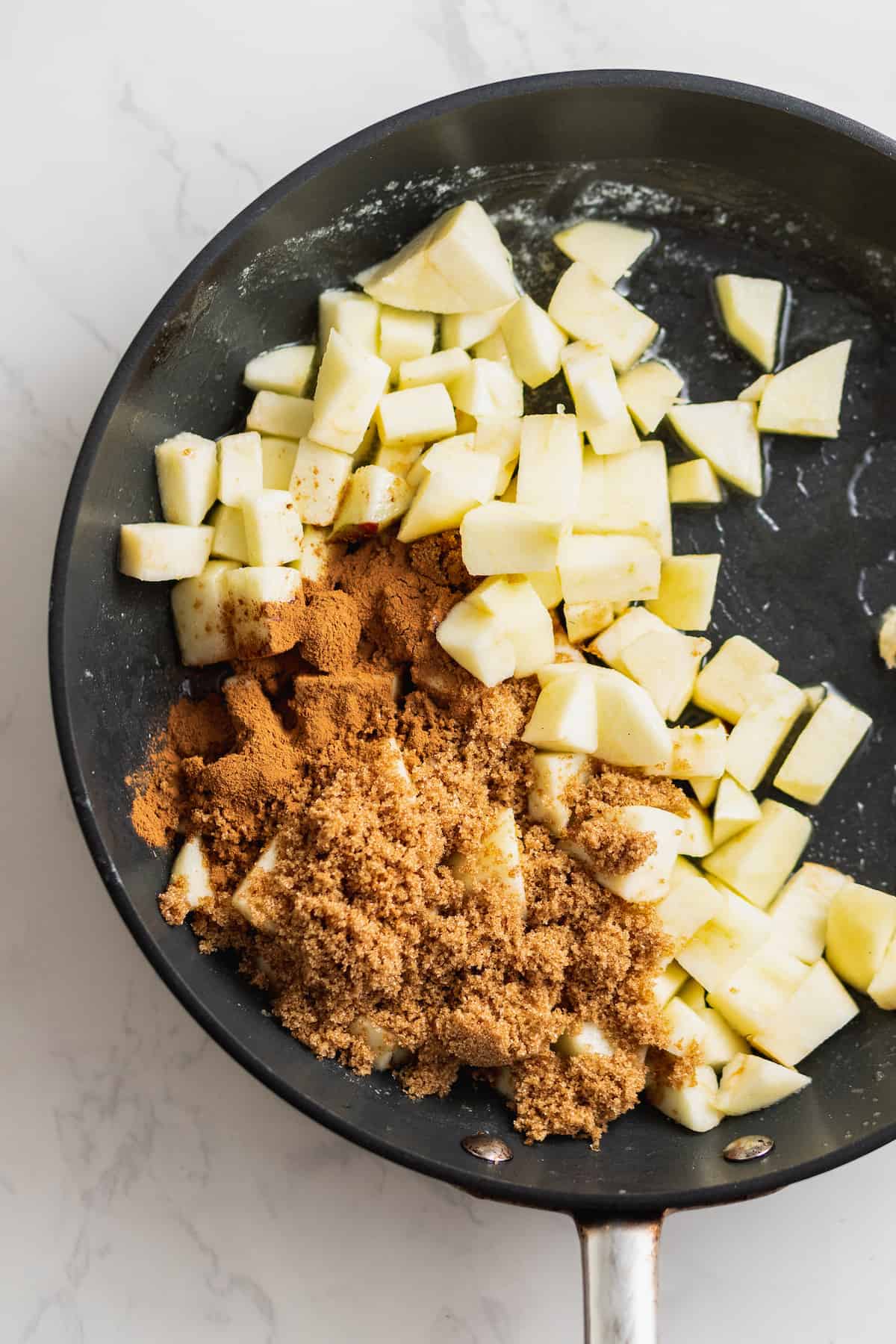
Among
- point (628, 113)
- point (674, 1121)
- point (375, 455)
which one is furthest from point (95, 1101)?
point (628, 113)

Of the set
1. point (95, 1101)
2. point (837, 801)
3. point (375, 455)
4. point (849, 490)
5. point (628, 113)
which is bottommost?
point (95, 1101)

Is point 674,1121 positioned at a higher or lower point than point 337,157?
lower

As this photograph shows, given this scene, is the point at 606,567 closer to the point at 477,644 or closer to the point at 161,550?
the point at 477,644

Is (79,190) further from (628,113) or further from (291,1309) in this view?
(291,1309)

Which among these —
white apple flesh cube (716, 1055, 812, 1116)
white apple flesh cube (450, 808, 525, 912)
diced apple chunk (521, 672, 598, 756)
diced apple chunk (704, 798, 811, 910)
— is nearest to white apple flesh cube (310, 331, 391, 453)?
diced apple chunk (521, 672, 598, 756)

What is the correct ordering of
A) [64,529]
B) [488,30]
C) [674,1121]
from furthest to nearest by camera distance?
[488,30], [674,1121], [64,529]

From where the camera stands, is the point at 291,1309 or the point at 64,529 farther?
the point at 291,1309

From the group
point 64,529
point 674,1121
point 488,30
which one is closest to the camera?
point 64,529
